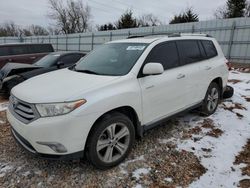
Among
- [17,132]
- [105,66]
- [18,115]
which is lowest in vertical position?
[17,132]

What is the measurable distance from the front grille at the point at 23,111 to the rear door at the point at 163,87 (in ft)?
4.78

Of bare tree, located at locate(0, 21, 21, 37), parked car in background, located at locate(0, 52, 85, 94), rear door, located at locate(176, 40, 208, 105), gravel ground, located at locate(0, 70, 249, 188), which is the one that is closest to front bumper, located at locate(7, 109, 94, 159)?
gravel ground, located at locate(0, 70, 249, 188)

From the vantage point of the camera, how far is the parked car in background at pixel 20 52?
998cm

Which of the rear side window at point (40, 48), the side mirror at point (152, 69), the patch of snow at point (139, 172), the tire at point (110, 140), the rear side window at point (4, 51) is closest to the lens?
the tire at point (110, 140)

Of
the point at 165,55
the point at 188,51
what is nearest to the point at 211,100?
the point at 188,51

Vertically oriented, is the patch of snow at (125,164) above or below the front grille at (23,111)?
below

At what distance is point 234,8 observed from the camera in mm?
23281

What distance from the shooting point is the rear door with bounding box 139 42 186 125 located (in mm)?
3215

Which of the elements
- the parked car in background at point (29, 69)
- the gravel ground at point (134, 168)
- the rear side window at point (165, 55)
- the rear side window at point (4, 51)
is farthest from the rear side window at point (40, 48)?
the rear side window at point (165, 55)

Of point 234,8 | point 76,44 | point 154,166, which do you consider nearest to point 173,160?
point 154,166

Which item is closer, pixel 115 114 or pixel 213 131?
pixel 115 114

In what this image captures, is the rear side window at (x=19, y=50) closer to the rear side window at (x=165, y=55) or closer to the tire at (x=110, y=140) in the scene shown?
the rear side window at (x=165, y=55)

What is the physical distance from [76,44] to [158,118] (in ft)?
66.5

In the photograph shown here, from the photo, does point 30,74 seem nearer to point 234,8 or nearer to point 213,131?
point 213,131
